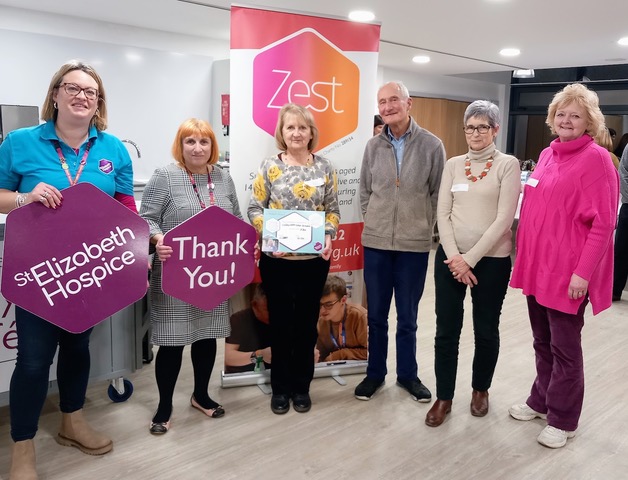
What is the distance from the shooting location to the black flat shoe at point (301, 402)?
280 centimetres

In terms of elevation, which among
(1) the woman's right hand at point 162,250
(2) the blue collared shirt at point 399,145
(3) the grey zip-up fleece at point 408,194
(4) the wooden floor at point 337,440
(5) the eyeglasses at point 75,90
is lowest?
(4) the wooden floor at point 337,440

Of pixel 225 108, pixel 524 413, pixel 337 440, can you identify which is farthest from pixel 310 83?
pixel 225 108

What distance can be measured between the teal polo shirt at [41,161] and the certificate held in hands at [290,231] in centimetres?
73

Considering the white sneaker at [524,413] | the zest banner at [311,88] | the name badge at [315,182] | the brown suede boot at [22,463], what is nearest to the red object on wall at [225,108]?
the zest banner at [311,88]

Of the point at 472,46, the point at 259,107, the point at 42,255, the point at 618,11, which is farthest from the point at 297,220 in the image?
the point at 472,46

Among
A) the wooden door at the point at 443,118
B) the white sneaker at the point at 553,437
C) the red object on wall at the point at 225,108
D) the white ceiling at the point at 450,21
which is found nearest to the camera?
the white sneaker at the point at 553,437

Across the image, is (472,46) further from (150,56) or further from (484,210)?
(484,210)

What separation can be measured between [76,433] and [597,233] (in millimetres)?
2280

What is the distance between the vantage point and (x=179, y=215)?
7.92 feet

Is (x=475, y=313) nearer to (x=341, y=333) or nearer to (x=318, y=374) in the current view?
(x=341, y=333)

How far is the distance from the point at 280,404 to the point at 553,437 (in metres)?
1.25

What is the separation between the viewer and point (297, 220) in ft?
8.37

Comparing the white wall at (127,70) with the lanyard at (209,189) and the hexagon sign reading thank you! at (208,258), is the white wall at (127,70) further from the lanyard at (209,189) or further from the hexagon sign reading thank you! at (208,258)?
the hexagon sign reading thank you! at (208,258)

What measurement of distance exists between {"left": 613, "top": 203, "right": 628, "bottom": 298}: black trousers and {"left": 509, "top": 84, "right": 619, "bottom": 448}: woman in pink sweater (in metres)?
2.89
